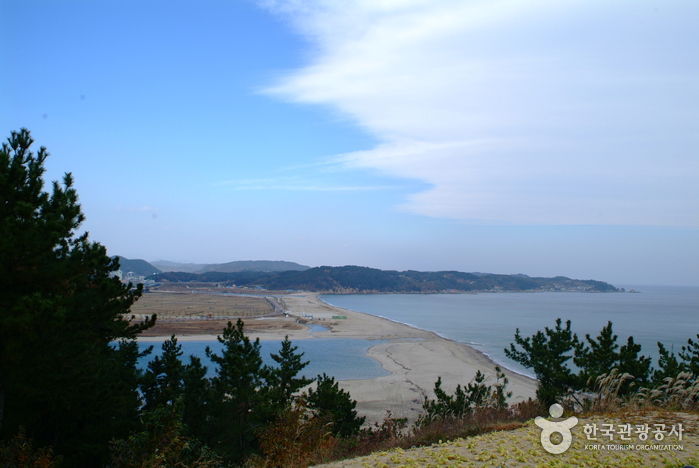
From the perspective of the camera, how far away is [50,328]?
7070 millimetres

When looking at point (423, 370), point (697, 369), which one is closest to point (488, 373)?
point (423, 370)

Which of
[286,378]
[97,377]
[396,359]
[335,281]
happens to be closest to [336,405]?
[286,378]

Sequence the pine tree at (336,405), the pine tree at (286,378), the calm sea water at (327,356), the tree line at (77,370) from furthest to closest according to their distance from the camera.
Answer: the calm sea water at (327,356)
the pine tree at (286,378)
the pine tree at (336,405)
the tree line at (77,370)

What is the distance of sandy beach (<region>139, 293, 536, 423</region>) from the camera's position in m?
24.1

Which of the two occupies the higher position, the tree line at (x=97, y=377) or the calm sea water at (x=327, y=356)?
the tree line at (x=97, y=377)

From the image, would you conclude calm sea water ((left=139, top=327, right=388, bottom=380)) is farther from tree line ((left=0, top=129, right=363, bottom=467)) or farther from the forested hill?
the forested hill

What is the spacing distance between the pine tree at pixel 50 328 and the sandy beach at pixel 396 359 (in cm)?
997

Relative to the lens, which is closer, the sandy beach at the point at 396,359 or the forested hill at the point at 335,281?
the sandy beach at the point at 396,359
